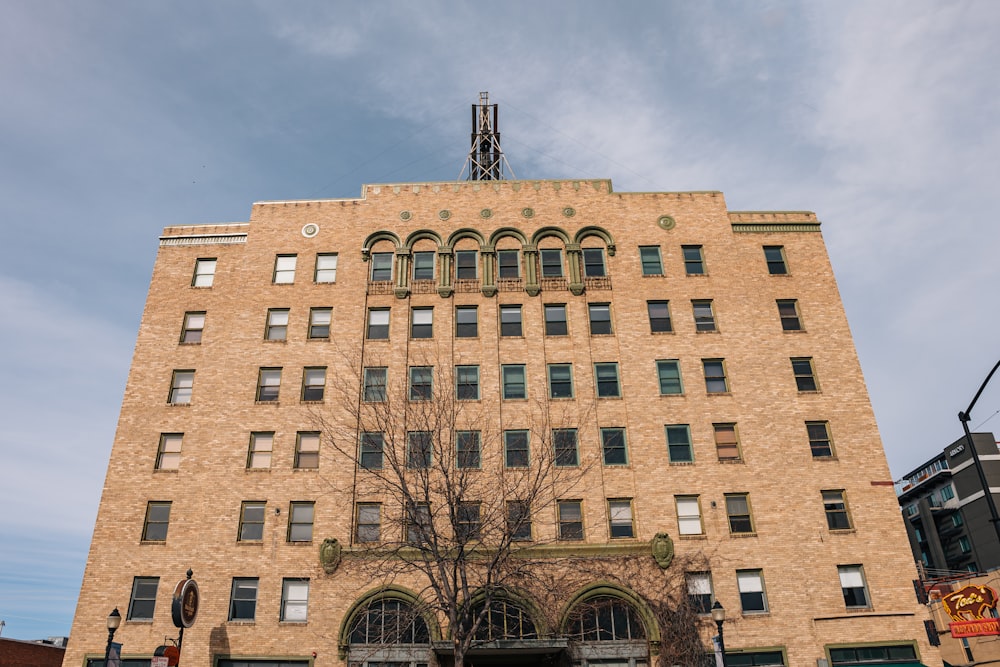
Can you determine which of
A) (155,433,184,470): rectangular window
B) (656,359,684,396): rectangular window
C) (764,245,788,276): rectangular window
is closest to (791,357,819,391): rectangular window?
(764,245,788,276): rectangular window

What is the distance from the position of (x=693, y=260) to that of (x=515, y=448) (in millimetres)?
13355

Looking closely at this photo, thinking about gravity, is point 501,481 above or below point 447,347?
below

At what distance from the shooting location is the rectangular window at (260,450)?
32.0 metres

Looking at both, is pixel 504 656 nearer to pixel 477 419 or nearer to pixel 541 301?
pixel 477 419

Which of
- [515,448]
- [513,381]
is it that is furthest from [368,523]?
[513,381]

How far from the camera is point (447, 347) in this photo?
33.9 m

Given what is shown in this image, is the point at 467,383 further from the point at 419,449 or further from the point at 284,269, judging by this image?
the point at 284,269

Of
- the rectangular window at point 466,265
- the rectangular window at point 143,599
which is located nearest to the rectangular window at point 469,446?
the rectangular window at point 466,265

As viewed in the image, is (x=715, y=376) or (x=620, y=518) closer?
(x=620, y=518)

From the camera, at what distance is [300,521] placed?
101ft

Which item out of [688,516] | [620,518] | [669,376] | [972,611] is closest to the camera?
[972,611]

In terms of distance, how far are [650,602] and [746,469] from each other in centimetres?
728

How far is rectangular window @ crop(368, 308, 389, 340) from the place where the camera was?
114 feet

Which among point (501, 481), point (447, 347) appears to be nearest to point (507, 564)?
point (501, 481)
